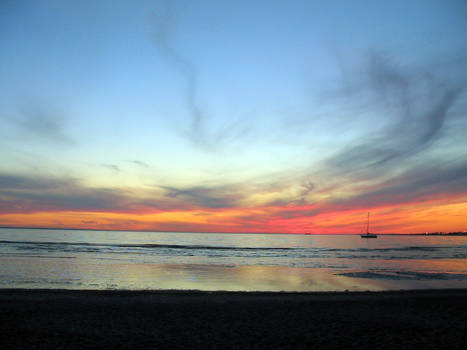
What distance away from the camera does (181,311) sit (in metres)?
13.1

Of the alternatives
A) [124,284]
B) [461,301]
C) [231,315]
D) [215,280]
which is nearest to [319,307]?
[231,315]

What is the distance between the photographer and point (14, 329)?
10.1 metres

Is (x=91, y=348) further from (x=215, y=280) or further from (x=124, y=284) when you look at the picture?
(x=215, y=280)

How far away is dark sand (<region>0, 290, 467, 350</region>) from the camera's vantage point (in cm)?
914

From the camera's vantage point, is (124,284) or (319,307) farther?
(124,284)

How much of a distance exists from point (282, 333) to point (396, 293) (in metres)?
11.6

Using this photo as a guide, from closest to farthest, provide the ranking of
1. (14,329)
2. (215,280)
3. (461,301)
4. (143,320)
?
(14,329), (143,320), (461,301), (215,280)

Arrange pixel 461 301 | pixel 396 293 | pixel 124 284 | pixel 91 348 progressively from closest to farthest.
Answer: pixel 91 348
pixel 461 301
pixel 396 293
pixel 124 284

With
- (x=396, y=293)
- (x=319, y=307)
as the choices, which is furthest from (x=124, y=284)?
(x=396, y=293)

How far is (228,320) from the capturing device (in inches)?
464

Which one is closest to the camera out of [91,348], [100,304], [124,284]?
[91,348]

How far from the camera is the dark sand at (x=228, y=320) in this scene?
9141mm

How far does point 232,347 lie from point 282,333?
7.15 ft

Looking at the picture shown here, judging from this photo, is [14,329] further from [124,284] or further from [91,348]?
[124,284]
